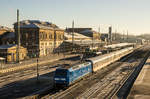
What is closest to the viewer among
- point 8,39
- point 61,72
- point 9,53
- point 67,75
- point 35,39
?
point 67,75

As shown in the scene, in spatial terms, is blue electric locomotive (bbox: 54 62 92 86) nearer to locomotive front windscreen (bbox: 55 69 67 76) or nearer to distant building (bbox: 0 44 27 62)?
locomotive front windscreen (bbox: 55 69 67 76)

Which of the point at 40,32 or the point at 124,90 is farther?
the point at 40,32

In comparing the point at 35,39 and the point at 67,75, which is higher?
the point at 35,39

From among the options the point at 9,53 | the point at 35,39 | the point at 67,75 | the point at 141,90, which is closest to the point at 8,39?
the point at 35,39

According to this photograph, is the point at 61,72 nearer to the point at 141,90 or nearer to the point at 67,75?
the point at 67,75

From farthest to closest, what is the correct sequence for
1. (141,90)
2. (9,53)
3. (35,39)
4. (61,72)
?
(35,39) → (9,53) → (141,90) → (61,72)

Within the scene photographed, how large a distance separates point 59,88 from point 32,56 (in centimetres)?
4579

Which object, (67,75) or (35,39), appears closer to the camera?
(67,75)

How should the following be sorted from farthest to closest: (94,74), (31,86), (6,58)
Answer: (6,58) → (94,74) → (31,86)

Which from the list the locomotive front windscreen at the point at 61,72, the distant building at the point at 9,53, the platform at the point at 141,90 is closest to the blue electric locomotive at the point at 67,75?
the locomotive front windscreen at the point at 61,72

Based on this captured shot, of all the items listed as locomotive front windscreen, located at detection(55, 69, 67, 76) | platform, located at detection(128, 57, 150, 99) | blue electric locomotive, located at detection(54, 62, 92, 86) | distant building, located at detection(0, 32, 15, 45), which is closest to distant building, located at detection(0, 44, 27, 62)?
distant building, located at detection(0, 32, 15, 45)

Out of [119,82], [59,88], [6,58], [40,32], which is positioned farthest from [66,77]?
[40,32]

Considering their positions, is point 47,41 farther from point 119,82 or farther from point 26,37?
point 119,82

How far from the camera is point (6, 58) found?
6147cm
